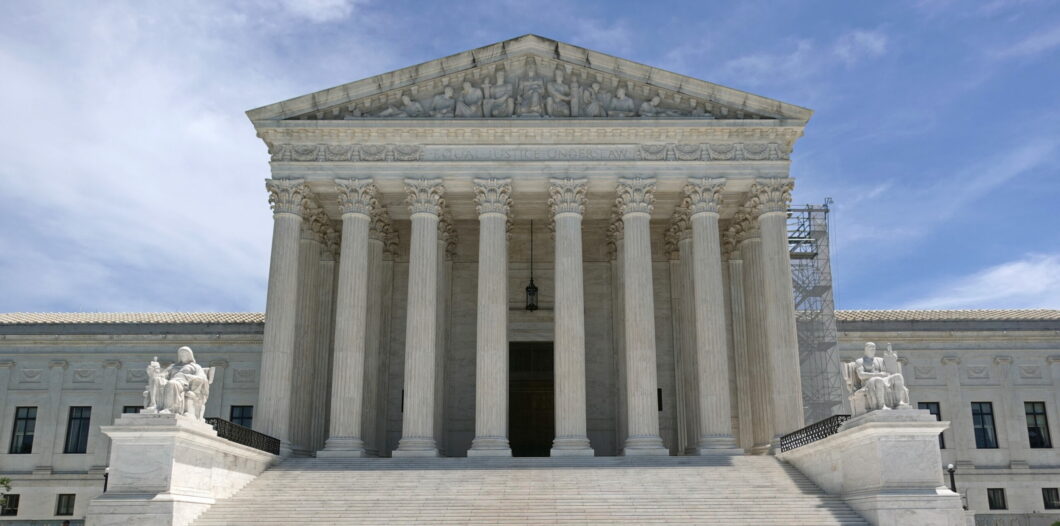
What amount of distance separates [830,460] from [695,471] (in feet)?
14.1

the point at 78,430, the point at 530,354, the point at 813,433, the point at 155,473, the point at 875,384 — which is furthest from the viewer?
the point at 78,430

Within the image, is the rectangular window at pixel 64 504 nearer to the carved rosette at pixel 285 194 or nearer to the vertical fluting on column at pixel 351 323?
the vertical fluting on column at pixel 351 323

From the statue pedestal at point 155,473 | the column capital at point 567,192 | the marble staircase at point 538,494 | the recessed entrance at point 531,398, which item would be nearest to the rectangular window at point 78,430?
the marble staircase at point 538,494

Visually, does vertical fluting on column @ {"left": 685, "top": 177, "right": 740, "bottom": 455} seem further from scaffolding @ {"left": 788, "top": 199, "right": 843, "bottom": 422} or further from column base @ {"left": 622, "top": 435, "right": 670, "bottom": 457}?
scaffolding @ {"left": 788, "top": 199, "right": 843, "bottom": 422}

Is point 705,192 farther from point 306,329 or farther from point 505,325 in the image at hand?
point 306,329

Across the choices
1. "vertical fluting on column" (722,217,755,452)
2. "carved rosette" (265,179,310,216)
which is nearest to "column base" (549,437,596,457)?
"vertical fluting on column" (722,217,755,452)

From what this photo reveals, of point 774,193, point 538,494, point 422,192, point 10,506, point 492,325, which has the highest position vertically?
point 422,192

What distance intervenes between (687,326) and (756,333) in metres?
2.86

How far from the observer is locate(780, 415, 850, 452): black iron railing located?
27594mm

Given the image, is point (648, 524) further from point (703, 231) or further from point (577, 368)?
point (703, 231)

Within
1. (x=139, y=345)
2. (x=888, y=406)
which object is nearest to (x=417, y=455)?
(x=888, y=406)

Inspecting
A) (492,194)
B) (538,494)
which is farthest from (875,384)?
(492,194)

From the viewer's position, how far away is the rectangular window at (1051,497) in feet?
142

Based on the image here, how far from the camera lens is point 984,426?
44500 millimetres
